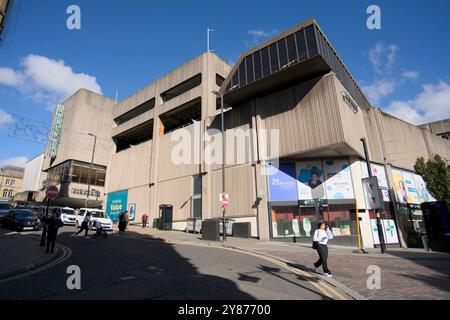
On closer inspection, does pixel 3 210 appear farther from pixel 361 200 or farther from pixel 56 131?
pixel 361 200

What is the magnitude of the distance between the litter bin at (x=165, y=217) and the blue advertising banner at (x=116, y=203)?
11.2m

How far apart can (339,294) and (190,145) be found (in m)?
25.0

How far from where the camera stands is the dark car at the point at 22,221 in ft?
62.5

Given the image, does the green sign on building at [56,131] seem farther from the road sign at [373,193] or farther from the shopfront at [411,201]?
the shopfront at [411,201]

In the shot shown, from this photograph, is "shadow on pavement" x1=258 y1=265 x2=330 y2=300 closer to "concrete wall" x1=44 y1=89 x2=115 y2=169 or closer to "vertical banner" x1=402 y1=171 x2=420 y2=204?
"vertical banner" x1=402 y1=171 x2=420 y2=204

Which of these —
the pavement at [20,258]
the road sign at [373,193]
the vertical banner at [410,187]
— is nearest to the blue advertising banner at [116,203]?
the pavement at [20,258]

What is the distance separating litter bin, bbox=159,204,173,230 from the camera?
27594 mm

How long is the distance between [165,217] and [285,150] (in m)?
14.8

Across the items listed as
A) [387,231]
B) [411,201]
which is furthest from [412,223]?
[387,231]

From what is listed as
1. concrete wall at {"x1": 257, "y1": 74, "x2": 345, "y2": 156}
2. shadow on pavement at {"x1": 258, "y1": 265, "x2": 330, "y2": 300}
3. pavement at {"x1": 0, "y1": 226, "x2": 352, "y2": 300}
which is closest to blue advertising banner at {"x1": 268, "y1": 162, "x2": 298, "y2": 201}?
concrete wall at {"x1": 257, "y1": 74, "x2": 345, "y2": 156}

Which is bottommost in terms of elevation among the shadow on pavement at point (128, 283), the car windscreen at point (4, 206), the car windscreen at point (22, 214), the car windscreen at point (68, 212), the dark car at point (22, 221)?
the shadow on pavement at point (128, 283)

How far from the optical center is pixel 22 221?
1909cm

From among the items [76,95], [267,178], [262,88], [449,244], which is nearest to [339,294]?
[449,244]

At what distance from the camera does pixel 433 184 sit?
24.5 m
